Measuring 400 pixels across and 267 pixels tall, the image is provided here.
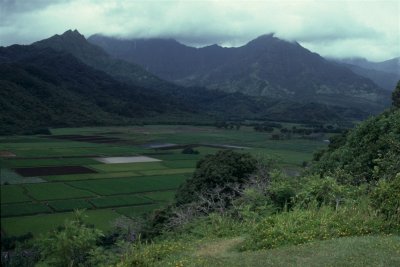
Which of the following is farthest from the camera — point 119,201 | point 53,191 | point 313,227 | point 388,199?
point 53,191

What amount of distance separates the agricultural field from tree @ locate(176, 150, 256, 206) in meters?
3.00

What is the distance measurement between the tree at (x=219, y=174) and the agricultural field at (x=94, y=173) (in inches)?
118

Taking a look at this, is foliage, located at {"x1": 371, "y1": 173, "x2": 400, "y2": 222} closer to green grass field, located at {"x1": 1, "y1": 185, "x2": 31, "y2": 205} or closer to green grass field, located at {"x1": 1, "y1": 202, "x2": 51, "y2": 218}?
green grass field, located at {"x1": 1, "y1": 202, "x2": 51, "y2": 218}

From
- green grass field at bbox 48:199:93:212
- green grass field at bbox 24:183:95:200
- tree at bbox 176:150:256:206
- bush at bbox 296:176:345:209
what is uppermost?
bush at bbox 296:176:345:209

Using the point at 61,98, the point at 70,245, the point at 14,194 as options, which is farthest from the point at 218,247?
the point at 61,98

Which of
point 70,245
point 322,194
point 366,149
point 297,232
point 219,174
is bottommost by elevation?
point 70,245

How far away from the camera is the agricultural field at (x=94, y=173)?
40.2 metres

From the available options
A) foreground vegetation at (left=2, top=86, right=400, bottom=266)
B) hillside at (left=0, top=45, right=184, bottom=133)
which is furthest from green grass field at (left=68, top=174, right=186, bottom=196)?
hillside at (left=0, top=45, right=184, bottom=133)

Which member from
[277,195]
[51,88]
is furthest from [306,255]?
[51,88]

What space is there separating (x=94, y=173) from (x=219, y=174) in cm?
2922

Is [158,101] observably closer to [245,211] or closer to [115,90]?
[115,90]

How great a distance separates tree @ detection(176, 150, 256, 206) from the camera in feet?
104

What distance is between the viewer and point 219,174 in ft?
105

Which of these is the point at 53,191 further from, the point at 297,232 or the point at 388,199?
the point at 388,199
